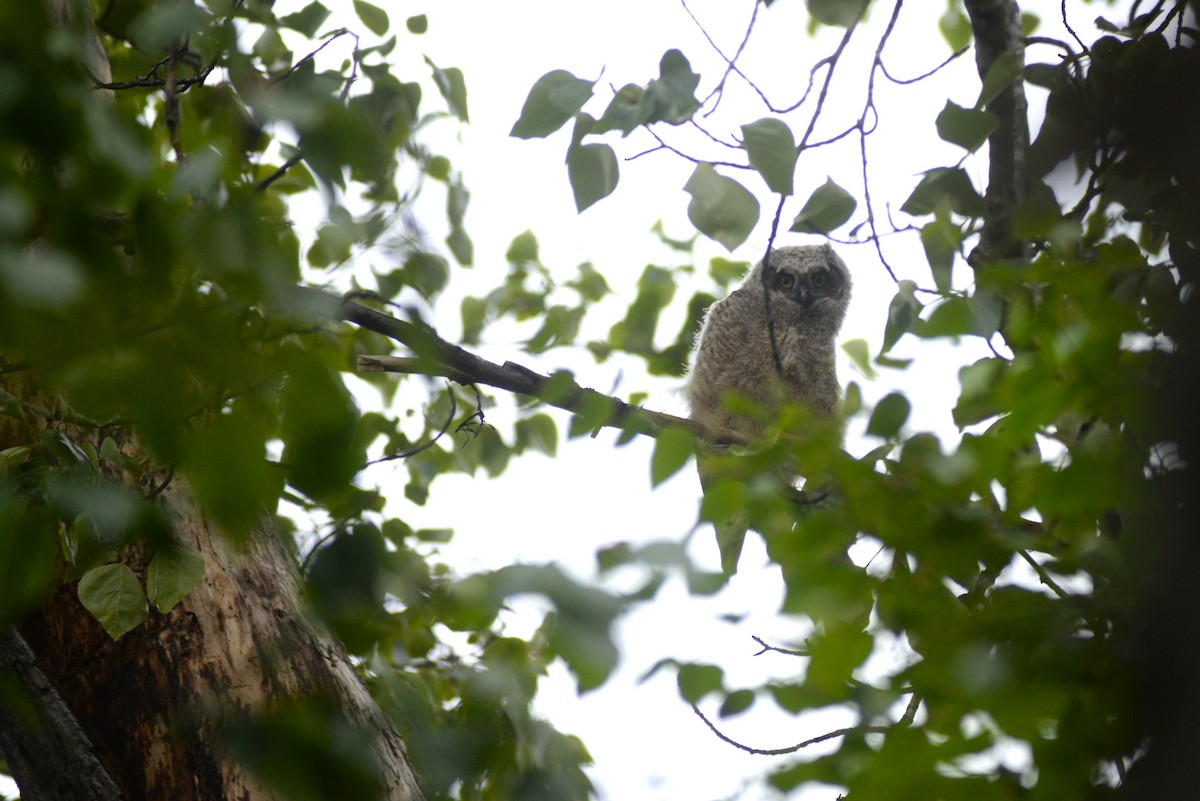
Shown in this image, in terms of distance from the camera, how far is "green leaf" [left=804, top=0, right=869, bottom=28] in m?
1.31

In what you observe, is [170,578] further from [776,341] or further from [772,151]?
[776,341]

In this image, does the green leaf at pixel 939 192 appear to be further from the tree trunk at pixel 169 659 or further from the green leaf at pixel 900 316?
the tree trunk at pixel 169 659

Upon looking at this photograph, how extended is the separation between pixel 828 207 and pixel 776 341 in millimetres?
2013

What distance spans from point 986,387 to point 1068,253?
18 centimetres

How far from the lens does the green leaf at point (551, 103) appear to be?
1051 millimetres

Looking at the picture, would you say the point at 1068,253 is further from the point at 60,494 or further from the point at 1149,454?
the point at 60,494

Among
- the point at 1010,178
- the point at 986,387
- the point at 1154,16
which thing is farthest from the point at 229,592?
the point at 1154,16

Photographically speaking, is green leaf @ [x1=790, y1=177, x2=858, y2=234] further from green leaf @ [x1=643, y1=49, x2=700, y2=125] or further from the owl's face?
the owl's face

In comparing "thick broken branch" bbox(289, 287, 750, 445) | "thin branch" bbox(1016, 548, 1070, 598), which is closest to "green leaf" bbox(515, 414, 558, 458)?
"thick broken branch" bbox(289, 287, 750, 445)

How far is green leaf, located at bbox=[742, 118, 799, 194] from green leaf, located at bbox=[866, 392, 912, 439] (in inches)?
13.3

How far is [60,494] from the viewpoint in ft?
2.07

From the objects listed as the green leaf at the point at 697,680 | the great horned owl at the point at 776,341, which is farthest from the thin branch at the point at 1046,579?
the great horned owl at the point at 776,341

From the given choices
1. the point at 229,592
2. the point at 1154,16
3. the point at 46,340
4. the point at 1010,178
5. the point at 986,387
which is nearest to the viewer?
the point at 46,340

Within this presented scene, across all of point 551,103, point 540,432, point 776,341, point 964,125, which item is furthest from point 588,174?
point 776,341
